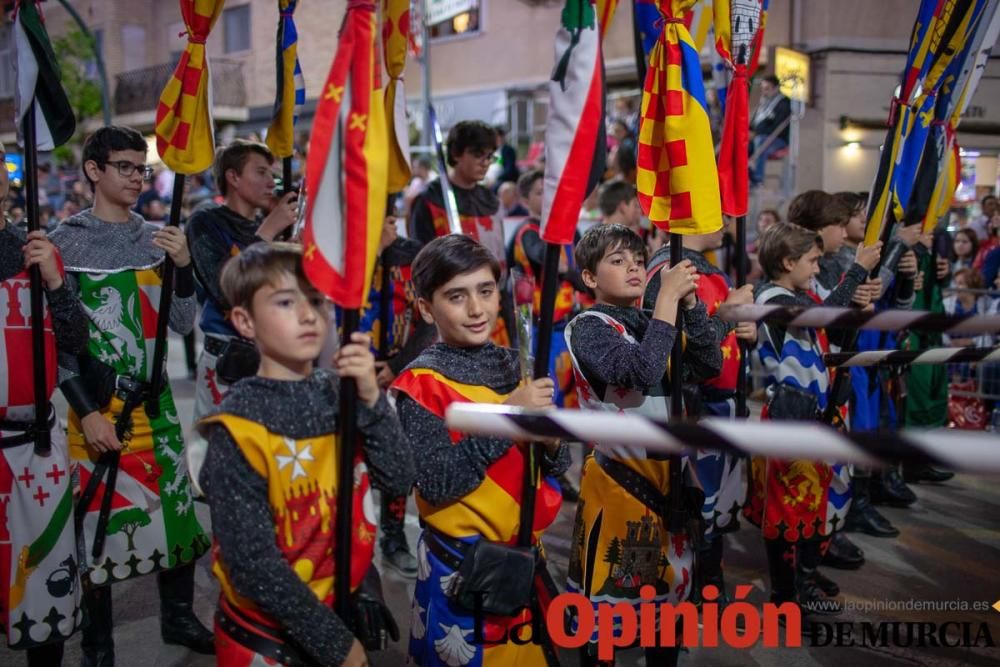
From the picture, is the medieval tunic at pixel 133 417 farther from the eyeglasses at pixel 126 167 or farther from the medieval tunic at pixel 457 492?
the medieval tunic at pixel 457 492

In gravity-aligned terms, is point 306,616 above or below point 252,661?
above

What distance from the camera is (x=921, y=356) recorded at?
3.39m

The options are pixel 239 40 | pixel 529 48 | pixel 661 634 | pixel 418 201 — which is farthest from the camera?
pixel 239 40

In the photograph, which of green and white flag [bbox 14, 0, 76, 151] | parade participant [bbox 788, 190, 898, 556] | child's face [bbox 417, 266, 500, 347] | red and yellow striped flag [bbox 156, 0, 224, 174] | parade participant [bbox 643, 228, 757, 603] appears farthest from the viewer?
parade participant [bbox 788, 190, 898, 556]

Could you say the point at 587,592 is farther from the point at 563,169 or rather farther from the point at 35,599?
the point at 35,599

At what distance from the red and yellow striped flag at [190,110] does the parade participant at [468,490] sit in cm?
134

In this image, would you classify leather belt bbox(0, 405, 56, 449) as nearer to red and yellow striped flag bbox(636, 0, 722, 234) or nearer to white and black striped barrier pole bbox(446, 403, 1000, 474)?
white and black striped barrier pole bbox(446, 403, 1000, 474)

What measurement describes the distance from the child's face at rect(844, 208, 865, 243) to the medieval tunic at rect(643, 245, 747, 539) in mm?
1912

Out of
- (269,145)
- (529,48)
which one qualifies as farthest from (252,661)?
(529,48)

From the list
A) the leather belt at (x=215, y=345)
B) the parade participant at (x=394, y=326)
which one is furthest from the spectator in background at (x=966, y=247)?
the leather belt at (x=215, y=345)

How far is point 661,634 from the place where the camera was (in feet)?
9.55

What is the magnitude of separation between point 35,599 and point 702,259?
284cm

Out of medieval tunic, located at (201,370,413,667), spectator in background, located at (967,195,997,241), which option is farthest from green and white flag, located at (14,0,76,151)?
spectator in background, located at (967,195,997,241)

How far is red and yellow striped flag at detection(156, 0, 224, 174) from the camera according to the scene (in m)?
3.24
